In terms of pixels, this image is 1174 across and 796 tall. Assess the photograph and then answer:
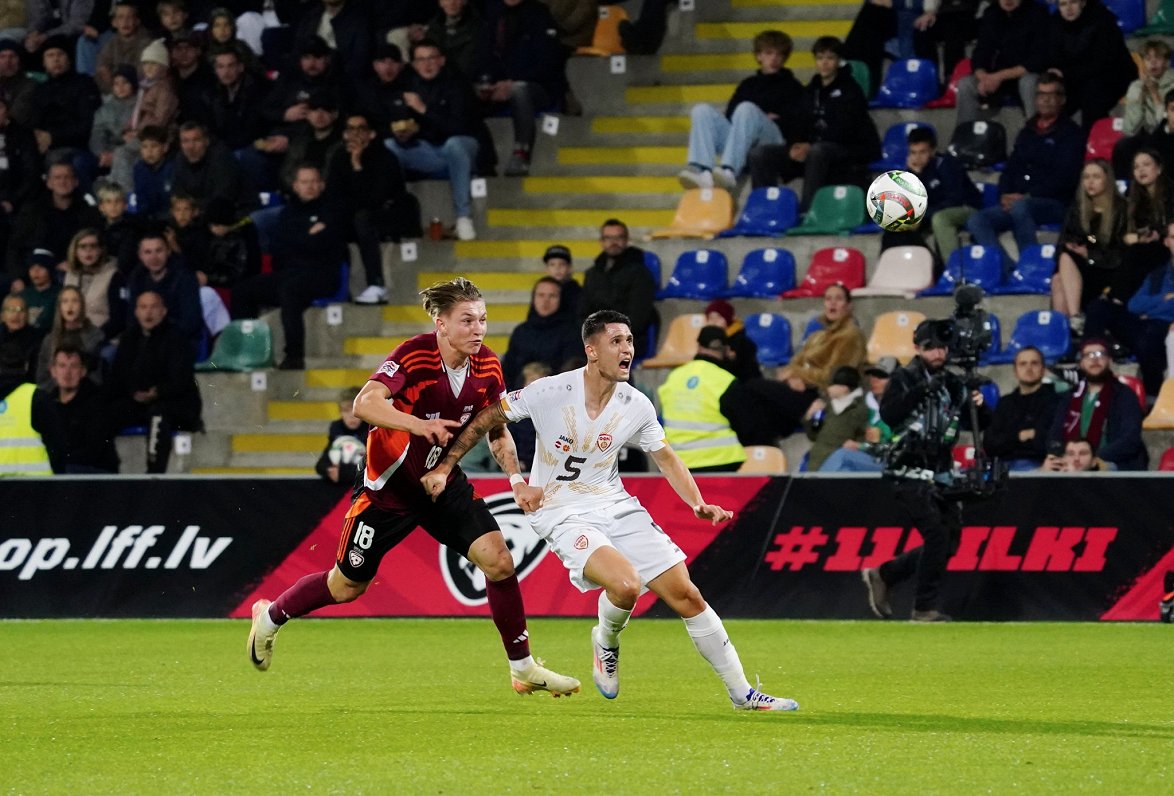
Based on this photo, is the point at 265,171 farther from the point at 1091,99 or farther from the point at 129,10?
the point at 1091,99

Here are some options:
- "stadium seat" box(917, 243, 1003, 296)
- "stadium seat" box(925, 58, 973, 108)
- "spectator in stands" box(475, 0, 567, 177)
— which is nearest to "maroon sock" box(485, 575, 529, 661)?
"stadium seat" box(917, 243, 1003, 296)

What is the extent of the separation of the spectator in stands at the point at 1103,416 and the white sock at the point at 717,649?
738 cm

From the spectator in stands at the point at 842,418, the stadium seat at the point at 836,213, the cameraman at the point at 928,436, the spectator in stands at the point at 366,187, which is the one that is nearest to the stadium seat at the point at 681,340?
the stadium seat at the point at 836,213

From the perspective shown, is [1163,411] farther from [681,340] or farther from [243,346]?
[243,346]

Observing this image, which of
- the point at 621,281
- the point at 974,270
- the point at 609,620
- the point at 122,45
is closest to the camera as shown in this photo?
the point at 609,620

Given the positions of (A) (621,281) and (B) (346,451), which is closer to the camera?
(B) (346,451)

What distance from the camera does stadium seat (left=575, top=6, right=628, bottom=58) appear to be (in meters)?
22.3

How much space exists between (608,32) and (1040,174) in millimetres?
6127

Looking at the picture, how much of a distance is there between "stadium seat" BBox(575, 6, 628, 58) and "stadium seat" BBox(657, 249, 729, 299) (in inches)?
152

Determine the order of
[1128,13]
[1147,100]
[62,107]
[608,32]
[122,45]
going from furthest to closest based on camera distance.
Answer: [122,45]
[62,107]
[608,32]
[1128,13]
[1147,100]

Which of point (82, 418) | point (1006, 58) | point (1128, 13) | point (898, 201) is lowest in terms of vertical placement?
point (82, 418)

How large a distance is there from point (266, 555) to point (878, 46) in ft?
27.5

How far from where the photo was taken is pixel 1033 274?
58.6ft

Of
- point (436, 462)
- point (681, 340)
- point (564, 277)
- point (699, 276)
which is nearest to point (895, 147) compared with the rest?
point (699, 276)
